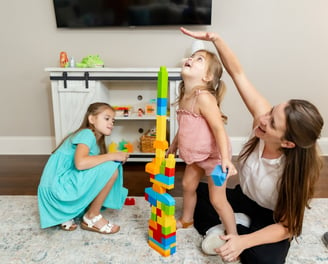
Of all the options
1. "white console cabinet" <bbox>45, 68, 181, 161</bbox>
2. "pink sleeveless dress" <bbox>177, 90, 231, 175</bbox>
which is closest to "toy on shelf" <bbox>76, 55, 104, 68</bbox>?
"white console cabinet" <bbox>45, 68, 181, 161</bbox>

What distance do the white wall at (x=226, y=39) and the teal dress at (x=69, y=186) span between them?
3.57 ft

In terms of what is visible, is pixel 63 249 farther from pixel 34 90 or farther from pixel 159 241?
pixel 34 90

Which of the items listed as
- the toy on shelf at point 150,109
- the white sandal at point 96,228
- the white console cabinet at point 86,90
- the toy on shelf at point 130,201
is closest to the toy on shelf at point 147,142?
the white console cabinet at point 86,90

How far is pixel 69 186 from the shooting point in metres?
1.26

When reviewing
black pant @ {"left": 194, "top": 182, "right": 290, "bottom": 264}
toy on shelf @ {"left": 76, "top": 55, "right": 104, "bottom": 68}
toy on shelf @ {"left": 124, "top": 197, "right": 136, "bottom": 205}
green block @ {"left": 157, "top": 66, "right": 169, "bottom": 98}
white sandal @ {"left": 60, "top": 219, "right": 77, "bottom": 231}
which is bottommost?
toy on shelf @ {"left": 124, "top": 197, "right": 136, "bottom": 205}

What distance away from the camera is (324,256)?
3.84ft

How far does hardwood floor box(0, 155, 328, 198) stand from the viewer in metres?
1.71

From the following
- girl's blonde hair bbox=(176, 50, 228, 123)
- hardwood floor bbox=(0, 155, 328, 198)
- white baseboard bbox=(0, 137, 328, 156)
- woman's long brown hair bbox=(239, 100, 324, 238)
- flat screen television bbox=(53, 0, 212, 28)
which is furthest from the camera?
white baseboard bbox=(0, 137, 328, 156)

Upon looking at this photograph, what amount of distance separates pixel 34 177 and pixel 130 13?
48.0 inches

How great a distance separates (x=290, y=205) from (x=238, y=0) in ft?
5.28

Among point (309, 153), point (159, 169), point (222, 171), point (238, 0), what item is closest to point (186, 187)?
point (159, 169)

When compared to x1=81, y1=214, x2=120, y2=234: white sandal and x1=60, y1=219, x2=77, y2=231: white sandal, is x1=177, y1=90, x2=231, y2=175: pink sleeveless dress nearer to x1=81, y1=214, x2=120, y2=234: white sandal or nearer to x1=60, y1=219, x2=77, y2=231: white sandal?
x1=81, y1=214, x2=120, y2=234: white sandal

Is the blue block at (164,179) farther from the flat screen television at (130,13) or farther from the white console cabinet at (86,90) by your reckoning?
the flat screen television at (130,13)

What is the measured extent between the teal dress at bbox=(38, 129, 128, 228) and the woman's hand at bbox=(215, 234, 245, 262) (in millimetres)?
528
